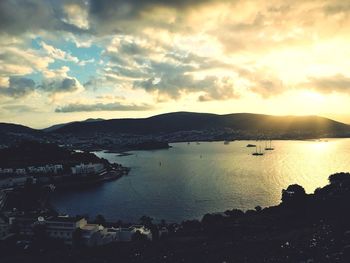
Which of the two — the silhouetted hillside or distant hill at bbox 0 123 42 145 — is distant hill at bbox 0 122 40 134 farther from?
the silhouetted hillside

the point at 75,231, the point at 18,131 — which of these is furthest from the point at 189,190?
the point at 18,131

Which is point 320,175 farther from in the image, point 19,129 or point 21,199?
point 19,129

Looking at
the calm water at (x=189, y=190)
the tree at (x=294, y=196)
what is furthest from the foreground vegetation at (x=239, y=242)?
the calm water at (x=189, y=190)

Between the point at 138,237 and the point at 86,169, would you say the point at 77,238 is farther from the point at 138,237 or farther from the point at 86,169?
the point at 86,169

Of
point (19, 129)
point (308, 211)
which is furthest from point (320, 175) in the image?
point (19, 129)

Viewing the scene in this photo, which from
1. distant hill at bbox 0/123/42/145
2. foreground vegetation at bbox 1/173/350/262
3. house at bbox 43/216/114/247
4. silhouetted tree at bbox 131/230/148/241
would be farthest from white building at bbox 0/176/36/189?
distant hill at bbox 0/123/42/145
